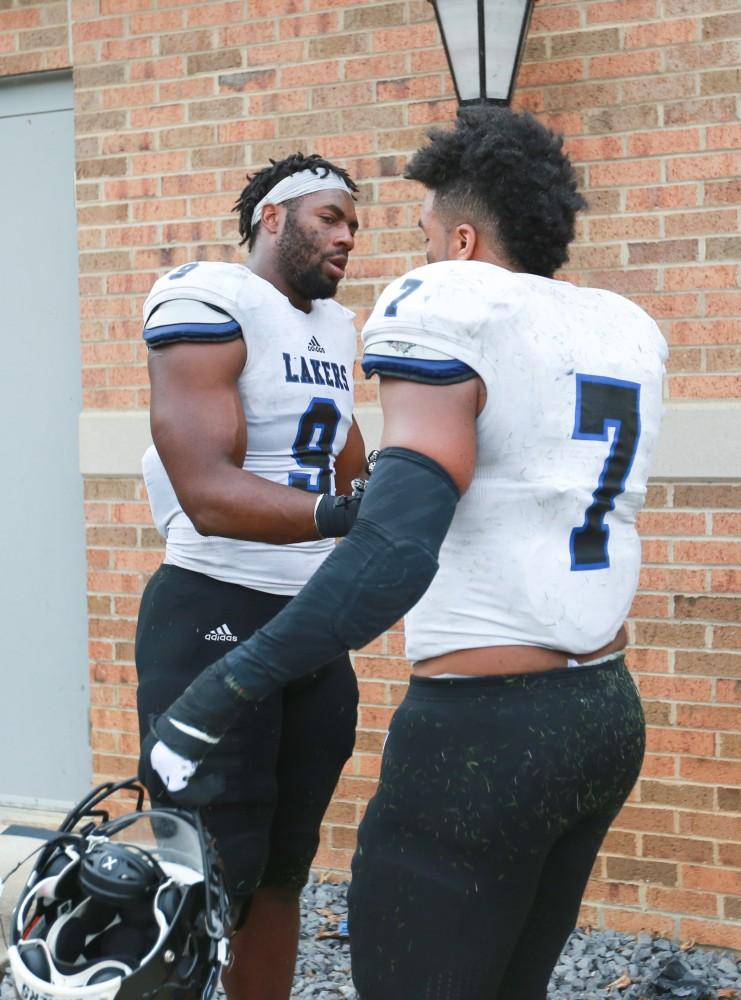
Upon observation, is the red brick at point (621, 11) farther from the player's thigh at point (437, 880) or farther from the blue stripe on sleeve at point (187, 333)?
the player's thigh at point (437, 880)

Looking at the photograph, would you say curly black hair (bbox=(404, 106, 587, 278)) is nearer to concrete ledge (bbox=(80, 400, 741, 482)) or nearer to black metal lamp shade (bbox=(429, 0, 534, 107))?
black metal lamp shade (bbox=(429, 0, 534, 107))

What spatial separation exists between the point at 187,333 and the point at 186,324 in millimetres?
21

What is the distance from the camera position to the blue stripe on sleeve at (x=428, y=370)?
206cm

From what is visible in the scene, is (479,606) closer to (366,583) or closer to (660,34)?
(366,583)

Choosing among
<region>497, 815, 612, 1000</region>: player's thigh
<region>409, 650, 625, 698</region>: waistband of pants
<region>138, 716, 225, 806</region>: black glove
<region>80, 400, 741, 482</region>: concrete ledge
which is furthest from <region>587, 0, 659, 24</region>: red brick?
<region>138, 716, 225, 806</region>: black glove

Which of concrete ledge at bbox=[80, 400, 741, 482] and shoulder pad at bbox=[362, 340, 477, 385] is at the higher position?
shoulder pad at bbox=[362, 340, 477, 385]

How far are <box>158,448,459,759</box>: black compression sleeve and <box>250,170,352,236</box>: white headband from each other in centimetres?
160

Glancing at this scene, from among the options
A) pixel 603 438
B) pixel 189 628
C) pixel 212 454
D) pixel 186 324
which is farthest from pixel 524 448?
pixel 189 628

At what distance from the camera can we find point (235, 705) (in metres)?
2.08

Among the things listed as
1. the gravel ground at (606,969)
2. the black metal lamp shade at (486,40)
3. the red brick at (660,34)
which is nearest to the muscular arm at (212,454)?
the black metal lamp shade at (486,40)

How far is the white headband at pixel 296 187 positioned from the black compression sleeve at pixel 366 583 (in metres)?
1.60

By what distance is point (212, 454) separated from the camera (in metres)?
2.96

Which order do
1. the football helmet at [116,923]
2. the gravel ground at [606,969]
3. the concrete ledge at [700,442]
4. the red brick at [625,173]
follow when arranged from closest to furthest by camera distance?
the football helmet at [116,923], the gravel ground at [606,969], the concrete ledge at [700,442], the red brick at [625,173]

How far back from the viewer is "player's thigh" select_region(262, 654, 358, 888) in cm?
325
